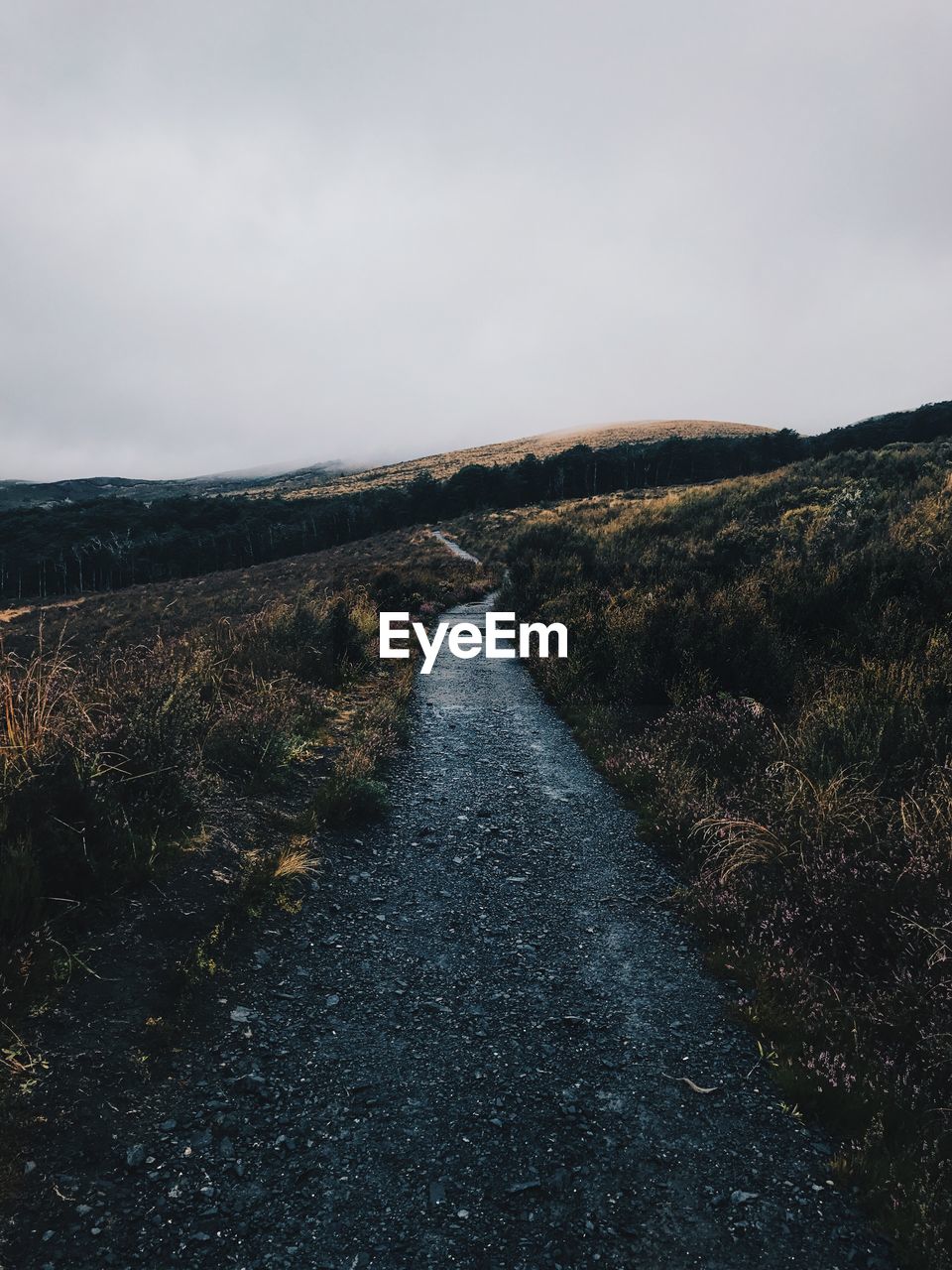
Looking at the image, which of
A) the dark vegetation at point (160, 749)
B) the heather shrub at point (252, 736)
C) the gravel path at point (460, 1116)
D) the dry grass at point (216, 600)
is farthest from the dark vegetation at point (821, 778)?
the dry grass at point (216, 600)

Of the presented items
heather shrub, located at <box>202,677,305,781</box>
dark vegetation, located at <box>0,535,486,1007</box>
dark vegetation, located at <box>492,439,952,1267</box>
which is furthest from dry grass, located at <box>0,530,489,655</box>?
dark vegetation, located at <box>492,439,952,1267</box>

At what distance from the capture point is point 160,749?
237 inches

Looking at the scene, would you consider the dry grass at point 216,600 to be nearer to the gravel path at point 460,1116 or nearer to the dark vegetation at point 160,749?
the dark vegetation at point 160,749

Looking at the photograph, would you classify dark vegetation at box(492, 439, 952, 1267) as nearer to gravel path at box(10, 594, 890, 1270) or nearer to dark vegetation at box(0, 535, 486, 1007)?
gravel path at box(10, 594, 890, 1270)

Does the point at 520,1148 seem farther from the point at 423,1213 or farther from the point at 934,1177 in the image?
the point at 934,1177

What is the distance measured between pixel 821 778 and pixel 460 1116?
193 inches

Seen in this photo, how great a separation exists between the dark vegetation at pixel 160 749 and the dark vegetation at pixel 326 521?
73.7 m

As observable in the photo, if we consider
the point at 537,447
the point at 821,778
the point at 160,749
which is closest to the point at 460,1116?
the point at 160,749

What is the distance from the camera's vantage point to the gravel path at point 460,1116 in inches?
112

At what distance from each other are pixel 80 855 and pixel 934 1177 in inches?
228

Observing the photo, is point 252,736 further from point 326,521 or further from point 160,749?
point 326,521

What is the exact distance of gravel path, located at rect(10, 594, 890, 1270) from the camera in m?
2.86

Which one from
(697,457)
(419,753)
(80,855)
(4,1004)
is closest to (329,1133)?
(4,1004)

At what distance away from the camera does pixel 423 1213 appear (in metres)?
2.99
